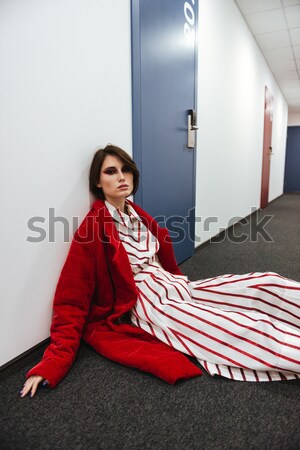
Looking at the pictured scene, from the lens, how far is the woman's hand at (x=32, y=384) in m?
0.86

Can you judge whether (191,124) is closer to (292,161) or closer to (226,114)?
(226,114)

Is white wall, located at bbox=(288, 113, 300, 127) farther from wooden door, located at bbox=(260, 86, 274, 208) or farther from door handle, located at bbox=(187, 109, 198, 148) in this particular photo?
door handle, located at bbox=(187, 109, 198, 148)

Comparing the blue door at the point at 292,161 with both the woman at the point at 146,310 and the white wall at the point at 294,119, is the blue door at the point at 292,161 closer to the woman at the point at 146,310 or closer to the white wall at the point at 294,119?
the white wall at the point at 294,119

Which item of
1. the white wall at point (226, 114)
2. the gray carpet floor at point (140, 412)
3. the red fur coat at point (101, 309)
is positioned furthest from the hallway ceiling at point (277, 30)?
the gray carpet floor at point (140, 412)

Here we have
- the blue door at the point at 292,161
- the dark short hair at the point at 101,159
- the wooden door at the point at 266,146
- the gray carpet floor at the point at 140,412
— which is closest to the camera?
the gray carpet floor at the point at 140,412

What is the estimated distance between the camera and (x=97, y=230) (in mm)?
1109

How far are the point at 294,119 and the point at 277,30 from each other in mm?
5851

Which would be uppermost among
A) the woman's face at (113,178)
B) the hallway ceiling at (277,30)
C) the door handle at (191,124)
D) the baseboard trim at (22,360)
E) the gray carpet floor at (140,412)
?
the hallway ceiling at (277,30)

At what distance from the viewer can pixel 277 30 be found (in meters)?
3.56

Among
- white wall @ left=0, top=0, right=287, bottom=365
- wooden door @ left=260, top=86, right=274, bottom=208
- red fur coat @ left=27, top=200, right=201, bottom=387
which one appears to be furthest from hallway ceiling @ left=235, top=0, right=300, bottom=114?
red fur coat @ left=27, top=200, right=201, bottom=387

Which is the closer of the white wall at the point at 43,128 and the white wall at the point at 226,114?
the white wall at the point at 43,128

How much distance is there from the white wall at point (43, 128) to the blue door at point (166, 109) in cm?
22

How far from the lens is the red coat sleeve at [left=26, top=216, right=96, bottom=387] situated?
3.05 ft

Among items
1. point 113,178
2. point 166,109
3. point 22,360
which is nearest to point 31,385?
point 22,360
